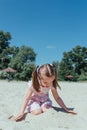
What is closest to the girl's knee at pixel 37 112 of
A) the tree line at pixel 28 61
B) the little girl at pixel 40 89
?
the little girl at pixel 40 89

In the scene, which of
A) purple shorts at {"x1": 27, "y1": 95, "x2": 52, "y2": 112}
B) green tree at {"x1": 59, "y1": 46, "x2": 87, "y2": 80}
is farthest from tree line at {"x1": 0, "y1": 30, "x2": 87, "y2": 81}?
purple shorts at {"x1": 27, "y1": 95, "x2": 52, "y2": 112}

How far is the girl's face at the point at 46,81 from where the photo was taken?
5.17 m

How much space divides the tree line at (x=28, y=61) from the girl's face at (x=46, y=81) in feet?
107

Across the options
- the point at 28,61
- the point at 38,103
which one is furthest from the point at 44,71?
the point at 28,61

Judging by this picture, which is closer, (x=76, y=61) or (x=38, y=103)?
(x=38, y=103)

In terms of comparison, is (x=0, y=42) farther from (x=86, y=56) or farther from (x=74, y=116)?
(x=74, y=116)

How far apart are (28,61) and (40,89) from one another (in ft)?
133

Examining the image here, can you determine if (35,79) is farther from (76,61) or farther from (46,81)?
(76,61)

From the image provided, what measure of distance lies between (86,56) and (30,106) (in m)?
53.1

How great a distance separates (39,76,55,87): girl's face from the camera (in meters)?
5.17

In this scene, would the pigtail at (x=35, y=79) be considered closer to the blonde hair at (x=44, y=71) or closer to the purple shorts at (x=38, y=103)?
the blonde hair at (x=44, y=71)

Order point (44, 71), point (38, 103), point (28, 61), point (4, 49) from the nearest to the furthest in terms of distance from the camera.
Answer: point (44, 71) → point (38, 103) → point (28, 61) → point (4, 49)

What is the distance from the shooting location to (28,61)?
45.9 meters

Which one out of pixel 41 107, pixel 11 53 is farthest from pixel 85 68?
pixel 41 107
